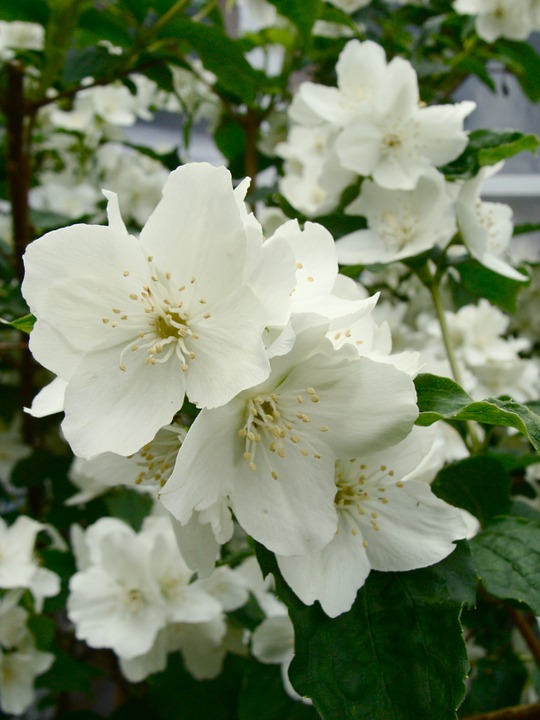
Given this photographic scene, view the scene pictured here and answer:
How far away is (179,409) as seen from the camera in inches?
19.9

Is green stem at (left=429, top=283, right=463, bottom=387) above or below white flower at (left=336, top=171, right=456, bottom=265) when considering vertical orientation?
below

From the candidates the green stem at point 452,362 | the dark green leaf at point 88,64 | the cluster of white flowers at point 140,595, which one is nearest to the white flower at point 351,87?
the green stem at point 452,362

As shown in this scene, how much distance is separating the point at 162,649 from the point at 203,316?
67 centimetres

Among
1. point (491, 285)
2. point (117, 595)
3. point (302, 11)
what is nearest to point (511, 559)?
point (491, 285)

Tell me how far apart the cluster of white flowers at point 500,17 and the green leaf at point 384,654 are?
1122 mm

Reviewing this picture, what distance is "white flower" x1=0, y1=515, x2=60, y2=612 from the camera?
1004mm

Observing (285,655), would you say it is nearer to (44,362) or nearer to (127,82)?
(44,362)

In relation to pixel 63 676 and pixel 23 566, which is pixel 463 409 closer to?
pixel 23 566

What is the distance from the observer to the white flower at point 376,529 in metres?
0.54

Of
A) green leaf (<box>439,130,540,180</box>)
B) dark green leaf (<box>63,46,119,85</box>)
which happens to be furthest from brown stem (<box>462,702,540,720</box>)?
dark green leaf (<box>63,46,119,85</box>)

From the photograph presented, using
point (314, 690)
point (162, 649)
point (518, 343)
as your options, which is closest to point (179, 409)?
point (314, 690)

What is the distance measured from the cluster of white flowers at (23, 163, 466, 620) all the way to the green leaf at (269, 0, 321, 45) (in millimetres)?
665

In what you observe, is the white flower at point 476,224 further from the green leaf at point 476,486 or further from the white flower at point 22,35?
the white flower at point 22,35

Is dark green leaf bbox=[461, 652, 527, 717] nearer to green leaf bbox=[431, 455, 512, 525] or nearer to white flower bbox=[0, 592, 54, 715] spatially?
green leaf bbox=[431, 455, 512, 525]
